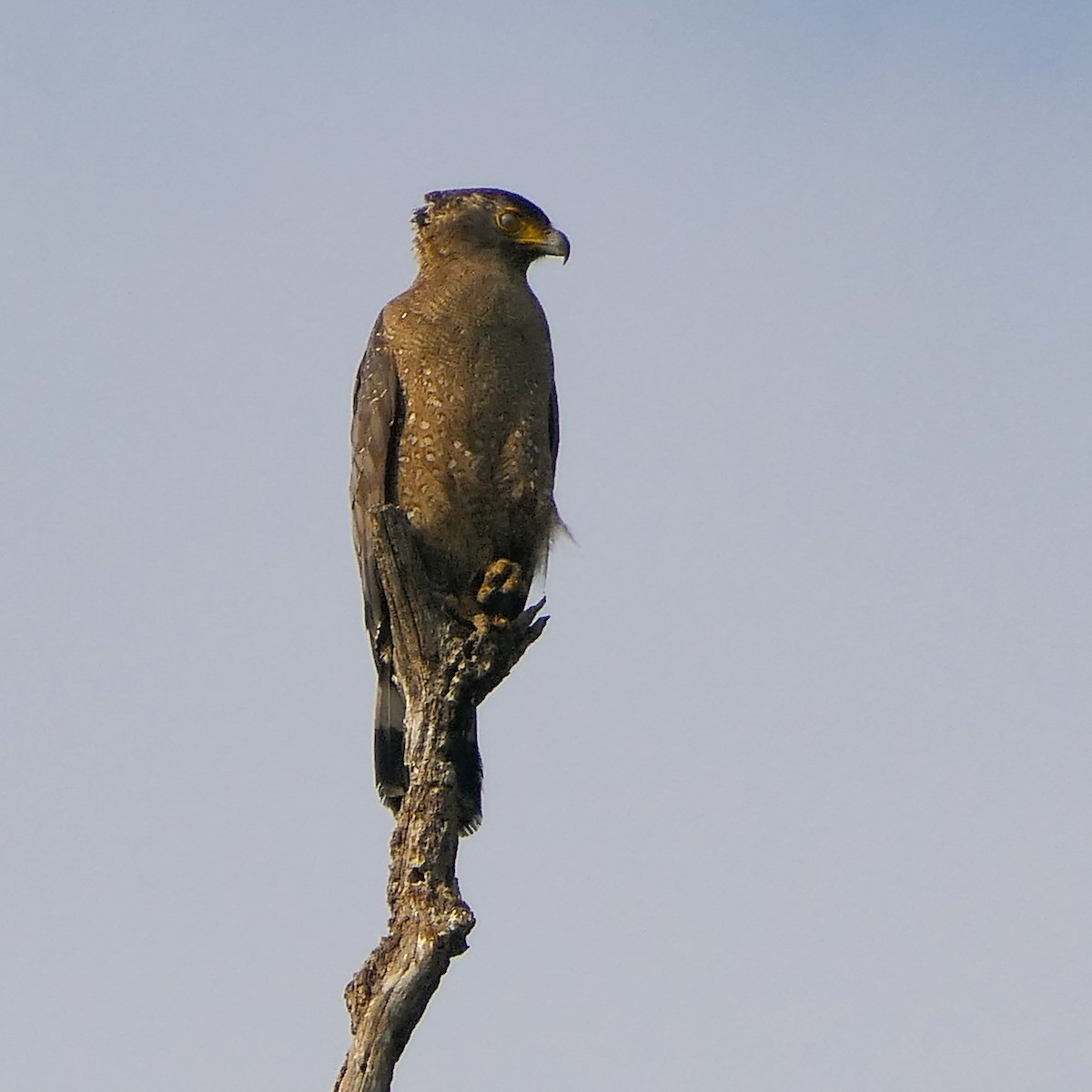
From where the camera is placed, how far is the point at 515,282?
8109 millimetres

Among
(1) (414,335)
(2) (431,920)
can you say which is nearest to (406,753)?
(2) (431,920)

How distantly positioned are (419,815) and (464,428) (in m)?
2.02

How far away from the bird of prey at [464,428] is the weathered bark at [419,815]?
0.43 meters

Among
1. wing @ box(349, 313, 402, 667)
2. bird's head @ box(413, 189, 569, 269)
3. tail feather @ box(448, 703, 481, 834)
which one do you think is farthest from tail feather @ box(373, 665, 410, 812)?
bird's head @ box(413, 189, 569, 269)

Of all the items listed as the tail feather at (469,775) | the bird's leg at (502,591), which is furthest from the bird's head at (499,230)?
the tail feather at (469,775)

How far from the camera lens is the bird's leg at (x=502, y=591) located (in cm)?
724

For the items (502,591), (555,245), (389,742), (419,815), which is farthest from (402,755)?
(555,245)

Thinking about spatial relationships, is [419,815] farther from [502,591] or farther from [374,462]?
[374,462]

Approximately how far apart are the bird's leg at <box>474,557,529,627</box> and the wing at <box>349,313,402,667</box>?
20.1 inches

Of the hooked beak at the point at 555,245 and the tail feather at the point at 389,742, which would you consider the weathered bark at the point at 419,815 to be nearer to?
the tail feather at the point at 389,742

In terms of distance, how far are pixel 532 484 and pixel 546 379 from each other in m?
0.59

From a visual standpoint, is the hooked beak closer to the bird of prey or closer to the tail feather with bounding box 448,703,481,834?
the bird of prey

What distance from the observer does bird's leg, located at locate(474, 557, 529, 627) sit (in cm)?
724

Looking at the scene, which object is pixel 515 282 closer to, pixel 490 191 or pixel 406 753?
pixel 490 191
